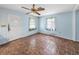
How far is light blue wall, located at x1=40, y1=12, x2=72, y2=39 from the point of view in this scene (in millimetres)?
1567

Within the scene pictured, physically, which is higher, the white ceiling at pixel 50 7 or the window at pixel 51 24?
the white ceiling at pixel 50 7

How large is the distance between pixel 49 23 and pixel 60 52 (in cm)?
54

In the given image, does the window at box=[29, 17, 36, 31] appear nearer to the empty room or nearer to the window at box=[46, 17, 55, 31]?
the empty room

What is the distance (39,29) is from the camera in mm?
1678

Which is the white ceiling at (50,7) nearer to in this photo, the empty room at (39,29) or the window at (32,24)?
the empty room at (39,29)

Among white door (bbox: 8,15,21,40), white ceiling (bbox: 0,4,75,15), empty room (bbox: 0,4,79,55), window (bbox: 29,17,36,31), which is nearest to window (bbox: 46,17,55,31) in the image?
empty room (bbox: 0,4,79,55)

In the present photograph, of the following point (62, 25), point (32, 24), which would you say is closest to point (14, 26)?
point (32, 24)

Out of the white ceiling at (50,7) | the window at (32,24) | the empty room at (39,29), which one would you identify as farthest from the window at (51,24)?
the window at (32,24)

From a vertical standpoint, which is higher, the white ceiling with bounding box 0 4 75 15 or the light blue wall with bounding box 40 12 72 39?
the white ceiling with bounding box 0 4 75 15

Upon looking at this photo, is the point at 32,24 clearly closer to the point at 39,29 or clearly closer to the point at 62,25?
the point at 39,29

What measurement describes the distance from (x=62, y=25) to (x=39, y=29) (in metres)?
0.42

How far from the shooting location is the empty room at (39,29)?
150 cm
